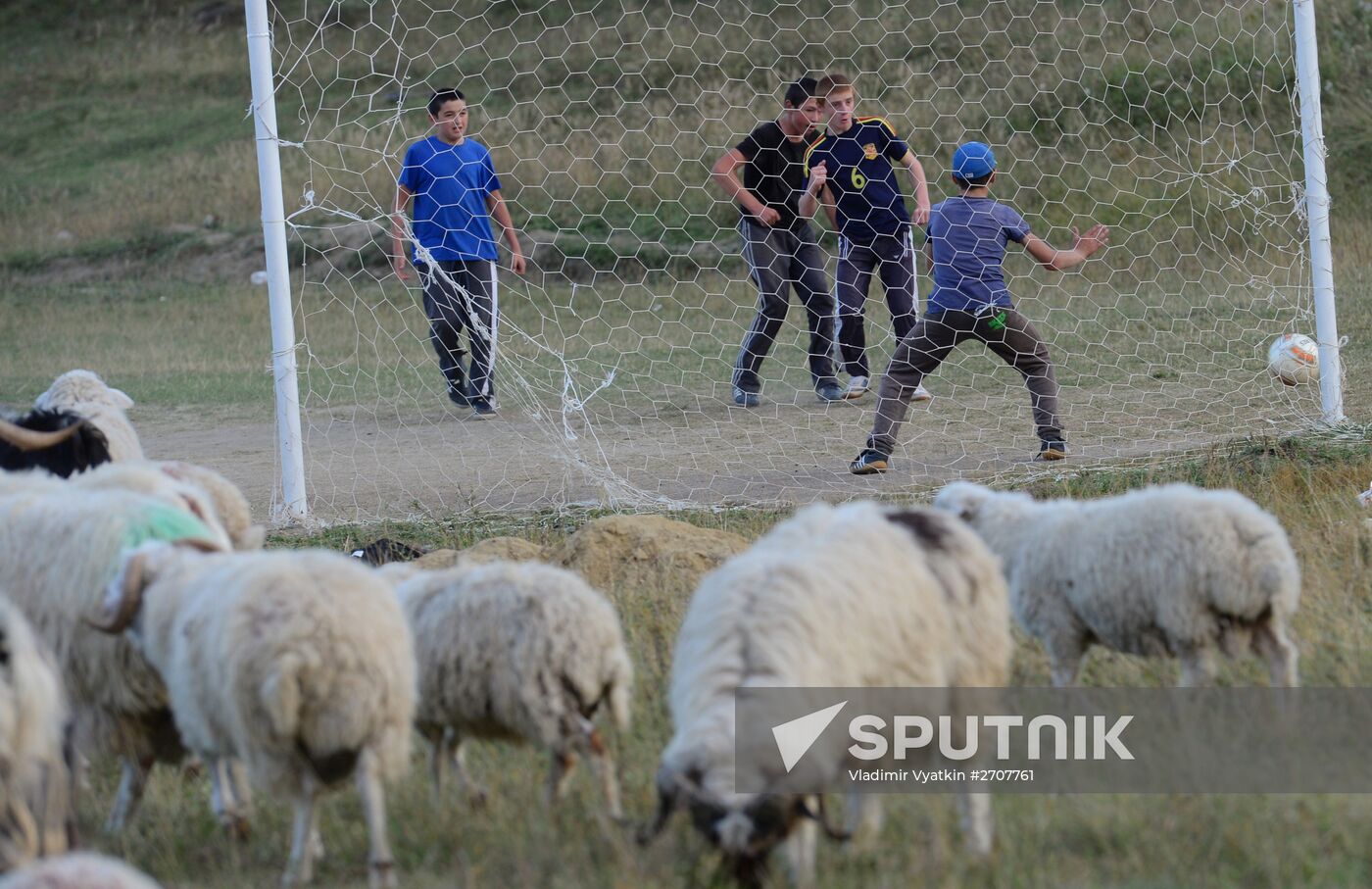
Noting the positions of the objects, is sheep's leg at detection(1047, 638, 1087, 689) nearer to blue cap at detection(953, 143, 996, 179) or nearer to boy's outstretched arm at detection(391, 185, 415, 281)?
blue cap at detection(953, 143, 996, 179)

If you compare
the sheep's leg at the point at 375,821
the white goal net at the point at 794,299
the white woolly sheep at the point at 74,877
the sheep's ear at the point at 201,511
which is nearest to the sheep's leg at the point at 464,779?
the sheep's leg at the point at 375,821

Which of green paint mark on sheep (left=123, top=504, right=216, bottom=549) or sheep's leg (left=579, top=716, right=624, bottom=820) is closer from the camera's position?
sheep's leg (left=579, top=716, right=624, bottom=820)

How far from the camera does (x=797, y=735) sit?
3209 millimetres

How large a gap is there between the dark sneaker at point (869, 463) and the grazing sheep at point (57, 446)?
350 centimetres

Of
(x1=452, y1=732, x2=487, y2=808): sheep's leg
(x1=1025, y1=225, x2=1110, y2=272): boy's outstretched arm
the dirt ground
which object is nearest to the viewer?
(x1=452, y1=732, x2=487, y2=808): sheep's leg

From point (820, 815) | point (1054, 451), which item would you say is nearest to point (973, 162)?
point (1054, 451)

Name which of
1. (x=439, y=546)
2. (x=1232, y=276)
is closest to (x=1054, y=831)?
(x=439, y=546)

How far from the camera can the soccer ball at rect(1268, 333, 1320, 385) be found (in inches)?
330

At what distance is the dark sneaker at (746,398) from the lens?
985 centimetres

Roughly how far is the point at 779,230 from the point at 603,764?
611cm

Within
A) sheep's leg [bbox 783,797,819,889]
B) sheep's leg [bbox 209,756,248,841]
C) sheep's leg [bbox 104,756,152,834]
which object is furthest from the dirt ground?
sheep's leg [bbox 783,797,819,889]

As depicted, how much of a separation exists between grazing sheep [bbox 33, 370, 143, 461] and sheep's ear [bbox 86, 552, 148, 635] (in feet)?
8.41

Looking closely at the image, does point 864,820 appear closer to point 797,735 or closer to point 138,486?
point 797,735

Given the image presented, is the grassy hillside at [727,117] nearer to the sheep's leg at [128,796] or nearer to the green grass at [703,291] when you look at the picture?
the green grass at [703,291]
